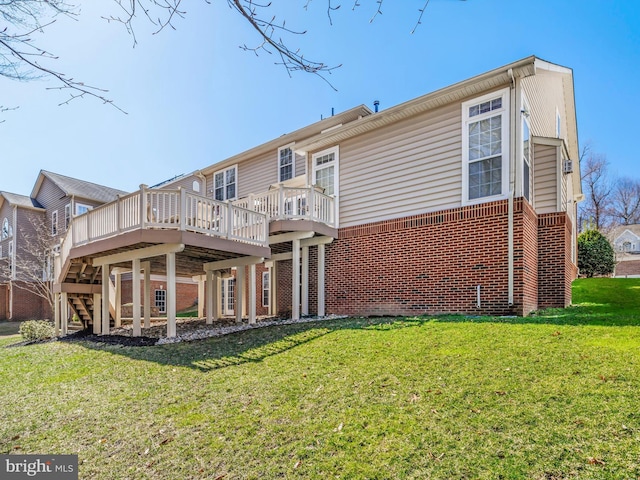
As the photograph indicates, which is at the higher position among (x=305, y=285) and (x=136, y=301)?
(x=305, y=285)

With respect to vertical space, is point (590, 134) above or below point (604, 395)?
above

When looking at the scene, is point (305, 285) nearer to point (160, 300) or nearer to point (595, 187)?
point (160, 300)

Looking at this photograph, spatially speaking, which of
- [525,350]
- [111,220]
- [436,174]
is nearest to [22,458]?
[525,350]

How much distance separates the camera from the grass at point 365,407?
10.2ft

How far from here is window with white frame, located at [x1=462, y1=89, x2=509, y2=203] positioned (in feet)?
28.3

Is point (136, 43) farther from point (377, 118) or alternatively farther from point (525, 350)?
point (377, 118)

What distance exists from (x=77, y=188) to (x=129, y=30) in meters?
24.8

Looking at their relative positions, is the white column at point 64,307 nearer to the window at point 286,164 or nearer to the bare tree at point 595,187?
the window at point 286,164

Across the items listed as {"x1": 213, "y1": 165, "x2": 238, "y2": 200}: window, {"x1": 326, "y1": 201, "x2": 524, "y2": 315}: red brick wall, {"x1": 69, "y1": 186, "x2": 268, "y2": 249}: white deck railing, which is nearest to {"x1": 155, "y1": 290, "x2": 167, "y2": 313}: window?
{"x1": 213, "y1": 165, "x2": 238, "y2": 200}: window

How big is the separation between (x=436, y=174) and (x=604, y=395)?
6.71 m

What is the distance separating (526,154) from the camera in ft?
31.1

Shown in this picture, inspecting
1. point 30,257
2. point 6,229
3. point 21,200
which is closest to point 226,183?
point 30,257

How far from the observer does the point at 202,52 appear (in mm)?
4238

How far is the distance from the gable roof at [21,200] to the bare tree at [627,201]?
166 ft
